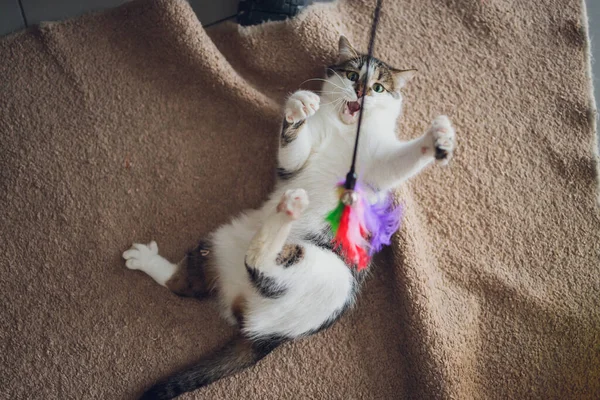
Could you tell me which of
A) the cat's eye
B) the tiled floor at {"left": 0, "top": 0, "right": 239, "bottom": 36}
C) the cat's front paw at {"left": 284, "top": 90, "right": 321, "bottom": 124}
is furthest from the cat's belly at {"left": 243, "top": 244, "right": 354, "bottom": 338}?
the tiled floor at {"left": 0, "top": 0, "right": 239, "bottom": 36}

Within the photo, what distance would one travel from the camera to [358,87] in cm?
110

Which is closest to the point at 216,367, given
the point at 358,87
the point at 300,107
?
the point at 300,107

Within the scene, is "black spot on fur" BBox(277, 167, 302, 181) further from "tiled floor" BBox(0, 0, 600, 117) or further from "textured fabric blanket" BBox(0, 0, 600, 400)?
"tiled floor" BBox(0, 0, 600, 117)

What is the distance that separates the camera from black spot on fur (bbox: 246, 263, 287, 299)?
102 centimetres

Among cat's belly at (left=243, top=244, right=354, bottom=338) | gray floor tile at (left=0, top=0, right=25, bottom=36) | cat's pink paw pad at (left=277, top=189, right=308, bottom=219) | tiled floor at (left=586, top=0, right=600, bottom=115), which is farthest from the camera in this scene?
tiled floor at (left=586, top=0, right=600, bottom=115)

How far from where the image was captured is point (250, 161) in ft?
4.32

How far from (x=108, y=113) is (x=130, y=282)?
0.48 m

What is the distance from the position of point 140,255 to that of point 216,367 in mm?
351

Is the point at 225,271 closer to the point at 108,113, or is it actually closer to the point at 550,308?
the point at 108,113

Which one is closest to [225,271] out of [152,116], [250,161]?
[250,161]

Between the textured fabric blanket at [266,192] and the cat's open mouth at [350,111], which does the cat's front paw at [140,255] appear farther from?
the cat's open mouth at [350,111]

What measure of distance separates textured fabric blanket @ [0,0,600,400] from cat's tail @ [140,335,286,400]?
0.08 m

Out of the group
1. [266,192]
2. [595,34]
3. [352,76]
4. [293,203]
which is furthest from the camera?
[595,34]

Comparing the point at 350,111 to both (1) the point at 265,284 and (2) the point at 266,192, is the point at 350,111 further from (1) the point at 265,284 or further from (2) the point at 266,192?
(1) the point at 265,284
